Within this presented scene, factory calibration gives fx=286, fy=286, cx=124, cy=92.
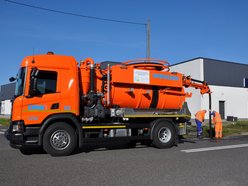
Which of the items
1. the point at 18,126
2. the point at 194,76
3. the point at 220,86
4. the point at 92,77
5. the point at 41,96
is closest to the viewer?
the point at 18,126

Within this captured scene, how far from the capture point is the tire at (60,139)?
27.0 ft

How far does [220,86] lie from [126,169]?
91.2 ft

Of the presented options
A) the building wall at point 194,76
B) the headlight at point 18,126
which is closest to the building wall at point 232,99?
the building wall at point 194,76

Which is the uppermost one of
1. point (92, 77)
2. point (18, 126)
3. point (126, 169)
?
point (92, 77)

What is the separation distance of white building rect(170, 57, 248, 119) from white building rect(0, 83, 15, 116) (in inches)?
1504

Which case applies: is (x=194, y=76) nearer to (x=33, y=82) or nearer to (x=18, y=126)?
(x=33, y=82)

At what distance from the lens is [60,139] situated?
841 cm

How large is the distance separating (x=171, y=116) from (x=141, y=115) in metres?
1.30

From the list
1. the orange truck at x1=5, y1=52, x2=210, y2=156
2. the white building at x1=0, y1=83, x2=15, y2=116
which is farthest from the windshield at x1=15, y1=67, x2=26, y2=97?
the white building at x1=0, y1=83, x2=15, y2=116

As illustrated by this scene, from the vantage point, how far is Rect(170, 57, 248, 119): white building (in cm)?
3136

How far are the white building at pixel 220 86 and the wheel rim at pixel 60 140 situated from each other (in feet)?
77.2

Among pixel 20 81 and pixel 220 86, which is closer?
pixel 20 81

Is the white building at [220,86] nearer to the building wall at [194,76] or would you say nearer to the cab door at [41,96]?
the building wall at [194,76]

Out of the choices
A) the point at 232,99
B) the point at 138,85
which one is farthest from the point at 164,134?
the point at 232,99
